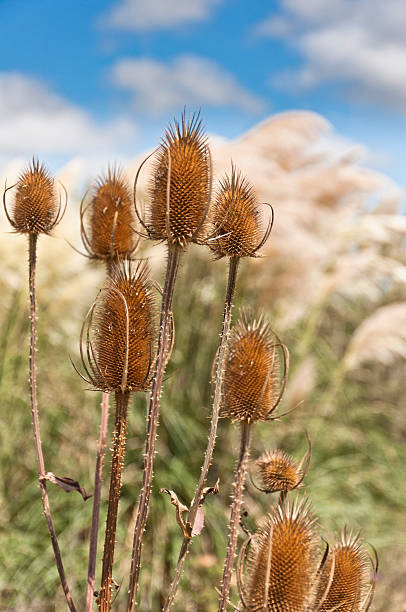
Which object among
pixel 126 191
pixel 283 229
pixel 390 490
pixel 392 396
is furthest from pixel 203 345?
pixel 126 191

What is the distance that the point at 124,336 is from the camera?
134 cm

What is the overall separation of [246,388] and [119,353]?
0.31 m

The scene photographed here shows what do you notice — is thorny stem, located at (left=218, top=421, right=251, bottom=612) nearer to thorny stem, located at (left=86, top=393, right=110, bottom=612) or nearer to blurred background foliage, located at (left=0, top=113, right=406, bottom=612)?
thorny stem, located at (left=86, top=393, right=110, bottom=612)

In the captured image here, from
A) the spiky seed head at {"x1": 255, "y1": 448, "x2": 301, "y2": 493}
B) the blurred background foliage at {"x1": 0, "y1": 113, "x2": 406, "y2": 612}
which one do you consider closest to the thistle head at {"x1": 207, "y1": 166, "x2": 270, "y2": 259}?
the spiky seed head at {"x1": 255, "y1": 448, "x2": 301, "y2": 493}

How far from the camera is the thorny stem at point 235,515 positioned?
1.34 m

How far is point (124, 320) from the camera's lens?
1.35 metres

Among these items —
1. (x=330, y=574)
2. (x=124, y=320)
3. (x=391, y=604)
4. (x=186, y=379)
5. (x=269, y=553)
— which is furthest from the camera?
(x=186, y=379)

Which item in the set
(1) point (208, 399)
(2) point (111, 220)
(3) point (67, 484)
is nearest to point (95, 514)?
(3) point (67, 484)

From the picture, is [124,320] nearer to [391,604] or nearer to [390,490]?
[391,604]

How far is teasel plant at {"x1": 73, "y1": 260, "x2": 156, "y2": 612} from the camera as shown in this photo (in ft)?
4.40

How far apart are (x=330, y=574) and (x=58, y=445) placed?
11.0 ft

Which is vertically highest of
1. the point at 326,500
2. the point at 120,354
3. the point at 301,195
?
the point at 301,195

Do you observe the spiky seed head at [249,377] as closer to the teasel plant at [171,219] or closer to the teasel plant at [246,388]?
the teasel plant at [246,388]

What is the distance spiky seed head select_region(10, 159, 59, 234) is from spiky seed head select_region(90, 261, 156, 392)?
247 millimetres
